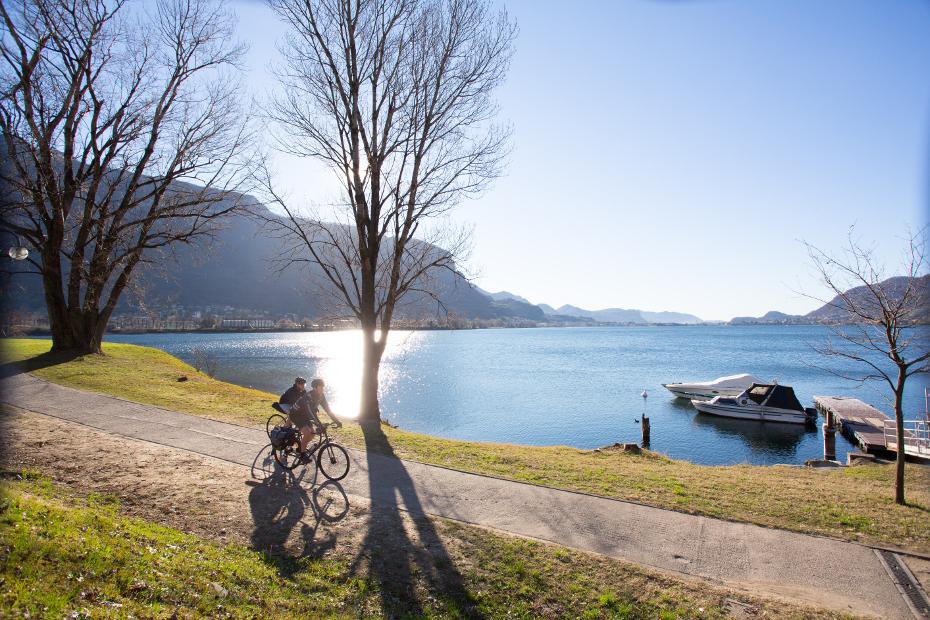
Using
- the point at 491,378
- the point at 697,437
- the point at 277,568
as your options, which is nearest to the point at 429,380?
the point at 491,378

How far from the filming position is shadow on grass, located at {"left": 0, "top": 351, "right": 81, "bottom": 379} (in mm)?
18641

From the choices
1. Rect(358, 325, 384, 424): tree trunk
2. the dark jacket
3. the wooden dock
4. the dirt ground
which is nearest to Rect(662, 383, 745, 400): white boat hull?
the wooden dock

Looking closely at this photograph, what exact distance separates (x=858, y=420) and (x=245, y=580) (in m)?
38.4

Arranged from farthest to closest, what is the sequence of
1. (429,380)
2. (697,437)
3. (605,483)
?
(429,380) → (697,437) → (605,483)

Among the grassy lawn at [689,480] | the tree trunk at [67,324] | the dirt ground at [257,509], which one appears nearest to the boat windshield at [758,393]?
the grassy lawn at [689,480]

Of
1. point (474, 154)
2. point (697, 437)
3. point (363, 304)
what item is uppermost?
point (474, 154)

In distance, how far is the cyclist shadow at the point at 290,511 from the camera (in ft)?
21.3

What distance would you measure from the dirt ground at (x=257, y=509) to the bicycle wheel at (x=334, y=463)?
1.15 feet

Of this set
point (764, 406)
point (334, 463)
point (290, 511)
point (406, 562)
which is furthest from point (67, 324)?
point (764, 406)

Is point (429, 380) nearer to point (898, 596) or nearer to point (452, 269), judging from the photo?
point (452, 269)

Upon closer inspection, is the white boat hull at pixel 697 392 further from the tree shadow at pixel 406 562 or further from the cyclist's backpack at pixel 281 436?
the cyclist's backpack at pixel 281 436

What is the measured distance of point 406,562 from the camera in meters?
6.41

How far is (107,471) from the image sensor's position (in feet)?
27.8

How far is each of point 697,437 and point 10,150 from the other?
3660 centimetres
